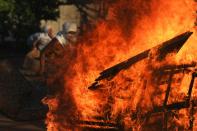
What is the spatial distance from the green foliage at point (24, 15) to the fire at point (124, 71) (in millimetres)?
15484

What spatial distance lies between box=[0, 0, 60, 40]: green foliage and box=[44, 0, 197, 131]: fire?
1548 centimetres

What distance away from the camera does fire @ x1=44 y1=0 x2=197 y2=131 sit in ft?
21.5

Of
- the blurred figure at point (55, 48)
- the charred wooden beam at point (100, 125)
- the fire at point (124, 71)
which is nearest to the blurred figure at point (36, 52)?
the blurred figure at point (55, 48)

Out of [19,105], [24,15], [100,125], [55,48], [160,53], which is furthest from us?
[24,15]

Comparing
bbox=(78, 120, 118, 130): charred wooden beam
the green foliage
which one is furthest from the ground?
the green foliage

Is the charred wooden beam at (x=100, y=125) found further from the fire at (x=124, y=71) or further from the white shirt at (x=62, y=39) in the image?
the white shirt at (x=62, y=39)

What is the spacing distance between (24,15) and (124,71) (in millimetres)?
17589

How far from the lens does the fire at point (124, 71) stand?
6.55 m

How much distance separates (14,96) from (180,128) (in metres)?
5.59

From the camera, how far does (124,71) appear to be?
655 cm

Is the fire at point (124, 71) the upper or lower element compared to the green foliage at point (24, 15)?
lower

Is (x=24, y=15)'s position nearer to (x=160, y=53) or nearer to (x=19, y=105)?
(x=19, y=105)

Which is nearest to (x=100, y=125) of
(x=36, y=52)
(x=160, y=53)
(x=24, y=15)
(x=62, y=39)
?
(x=160, y=53)

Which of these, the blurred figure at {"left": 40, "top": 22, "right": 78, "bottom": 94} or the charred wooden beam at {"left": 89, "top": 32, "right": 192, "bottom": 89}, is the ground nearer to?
the blurred figure at {"left": 40, "top": 22, "right": 78, "bottom": 94}
